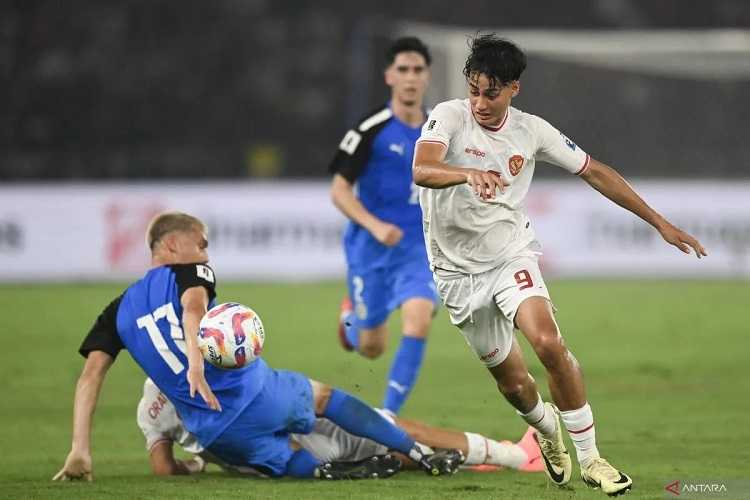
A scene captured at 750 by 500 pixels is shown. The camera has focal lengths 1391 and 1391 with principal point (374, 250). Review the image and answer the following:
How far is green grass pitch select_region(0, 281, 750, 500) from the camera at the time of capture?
6.81 meters

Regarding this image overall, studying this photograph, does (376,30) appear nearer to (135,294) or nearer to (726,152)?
(726,152)

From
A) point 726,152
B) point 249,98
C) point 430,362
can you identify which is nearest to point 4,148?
point 249,98

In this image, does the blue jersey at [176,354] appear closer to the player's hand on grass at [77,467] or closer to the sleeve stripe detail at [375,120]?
the player's hand on grass at [77,467]

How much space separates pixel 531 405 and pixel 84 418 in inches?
86.6

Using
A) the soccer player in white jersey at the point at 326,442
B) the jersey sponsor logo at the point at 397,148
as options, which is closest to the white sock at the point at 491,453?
the soccer player in white jersey at the point at 326,442

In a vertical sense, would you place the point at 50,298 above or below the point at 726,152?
below

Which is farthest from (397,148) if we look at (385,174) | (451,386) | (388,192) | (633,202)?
(633,202)

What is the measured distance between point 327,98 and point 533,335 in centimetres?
2244

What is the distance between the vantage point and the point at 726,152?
24.5 metres

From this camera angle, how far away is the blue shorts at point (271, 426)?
22.3 feet

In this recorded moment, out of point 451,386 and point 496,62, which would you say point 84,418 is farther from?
point 451,386

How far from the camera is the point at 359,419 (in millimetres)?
6996

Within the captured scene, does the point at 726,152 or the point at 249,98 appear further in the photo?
the point at 249,98

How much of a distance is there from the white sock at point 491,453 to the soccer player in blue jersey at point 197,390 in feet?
0.43
